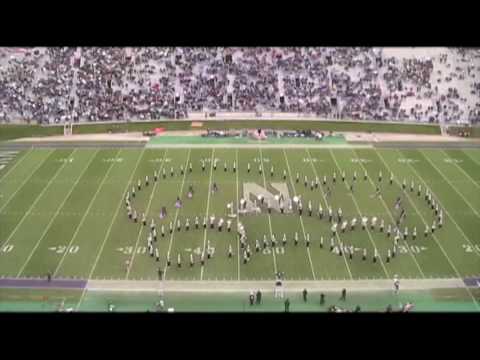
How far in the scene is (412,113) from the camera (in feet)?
97.3

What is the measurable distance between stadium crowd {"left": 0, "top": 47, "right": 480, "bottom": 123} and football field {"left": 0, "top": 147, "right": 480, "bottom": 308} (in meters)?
5.27

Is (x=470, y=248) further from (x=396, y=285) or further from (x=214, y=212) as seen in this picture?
(x=214, y=212)

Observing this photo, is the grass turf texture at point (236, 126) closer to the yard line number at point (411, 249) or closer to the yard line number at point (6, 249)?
the yard line number at point (6, 249)

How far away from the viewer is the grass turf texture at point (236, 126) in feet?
89.9

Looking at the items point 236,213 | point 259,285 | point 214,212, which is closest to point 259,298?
point 259,285

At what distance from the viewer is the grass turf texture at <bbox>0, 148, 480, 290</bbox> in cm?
1598

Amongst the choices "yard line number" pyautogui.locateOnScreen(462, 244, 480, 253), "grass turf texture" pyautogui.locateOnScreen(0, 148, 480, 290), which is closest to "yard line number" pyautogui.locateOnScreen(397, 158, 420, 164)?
"grass turf texture" pyautogui.locateOnScreen(0, 148, 480, 290)

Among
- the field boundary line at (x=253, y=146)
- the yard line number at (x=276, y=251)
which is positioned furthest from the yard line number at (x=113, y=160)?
the yard line number at (x=276, y=251)

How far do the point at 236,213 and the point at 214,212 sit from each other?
0.65 metres

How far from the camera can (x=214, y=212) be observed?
18781 millimetres

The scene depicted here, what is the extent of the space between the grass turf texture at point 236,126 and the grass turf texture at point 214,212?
3.20 m
